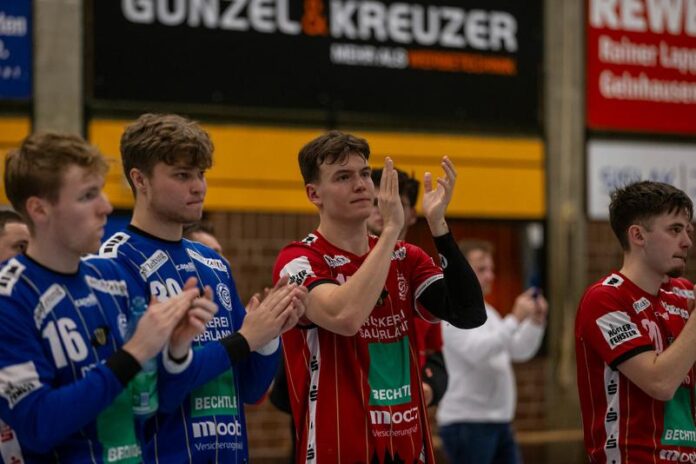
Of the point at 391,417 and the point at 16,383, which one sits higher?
the point at 16,383

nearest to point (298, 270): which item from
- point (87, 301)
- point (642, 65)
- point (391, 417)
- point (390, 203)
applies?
point (390, 203)

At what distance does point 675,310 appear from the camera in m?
4.66

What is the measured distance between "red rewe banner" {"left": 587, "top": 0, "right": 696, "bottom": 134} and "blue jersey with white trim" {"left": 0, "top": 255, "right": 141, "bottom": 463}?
9160mm

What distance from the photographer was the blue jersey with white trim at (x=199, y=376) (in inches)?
142

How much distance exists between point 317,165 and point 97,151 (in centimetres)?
123

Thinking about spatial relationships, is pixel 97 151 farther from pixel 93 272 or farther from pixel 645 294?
pixel 645 294

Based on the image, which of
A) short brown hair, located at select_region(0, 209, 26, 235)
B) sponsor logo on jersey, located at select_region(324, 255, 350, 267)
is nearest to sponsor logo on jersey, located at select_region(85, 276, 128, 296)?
sponsor logo on jersey, located at select_region(324, 255, 350, 267)

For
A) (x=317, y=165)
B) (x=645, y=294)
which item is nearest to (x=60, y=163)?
(x=317, y=165)

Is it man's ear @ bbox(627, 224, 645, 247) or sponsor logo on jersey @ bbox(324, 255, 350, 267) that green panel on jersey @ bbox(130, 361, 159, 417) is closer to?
sponsor logo on jersey @ bbox(324, 255, 350, 267)

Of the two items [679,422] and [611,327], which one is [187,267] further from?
[679,422]

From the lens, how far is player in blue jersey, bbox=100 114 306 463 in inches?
145

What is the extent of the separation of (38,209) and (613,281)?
97.3 inches

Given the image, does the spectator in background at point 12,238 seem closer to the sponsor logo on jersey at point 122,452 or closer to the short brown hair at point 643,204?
the sponsor logo on jersey at point 122,452

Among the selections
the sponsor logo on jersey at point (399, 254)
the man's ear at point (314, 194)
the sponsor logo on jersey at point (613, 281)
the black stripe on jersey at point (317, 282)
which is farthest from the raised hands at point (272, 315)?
the sponsor logo on jersey at point (613, 281)
